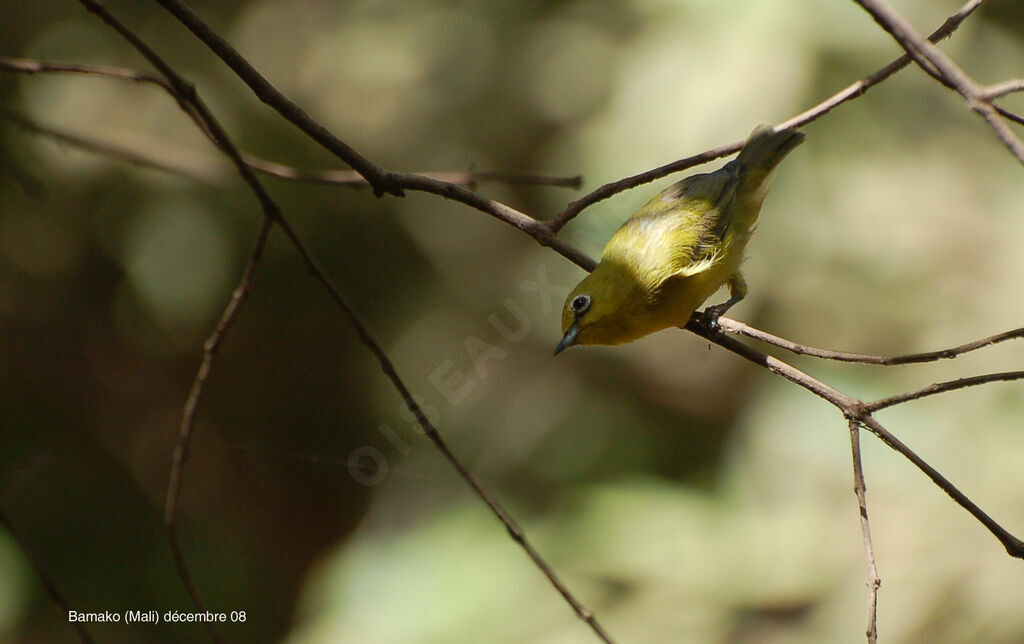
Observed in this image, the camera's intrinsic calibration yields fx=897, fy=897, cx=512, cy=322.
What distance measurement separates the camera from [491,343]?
5.41m

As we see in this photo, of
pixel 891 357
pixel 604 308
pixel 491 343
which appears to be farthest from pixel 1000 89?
pixel 491 343

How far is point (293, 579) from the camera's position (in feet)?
17.2

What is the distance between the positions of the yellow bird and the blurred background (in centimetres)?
40

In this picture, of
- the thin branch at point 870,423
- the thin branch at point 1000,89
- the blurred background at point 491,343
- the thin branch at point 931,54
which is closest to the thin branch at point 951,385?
the thin branch at point 870,423

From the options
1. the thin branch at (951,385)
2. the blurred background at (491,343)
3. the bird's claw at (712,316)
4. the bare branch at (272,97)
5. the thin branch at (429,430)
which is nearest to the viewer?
the thin branch at (951,385)

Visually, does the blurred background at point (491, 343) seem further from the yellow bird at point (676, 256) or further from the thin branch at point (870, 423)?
the thin branch at point (870, 423)

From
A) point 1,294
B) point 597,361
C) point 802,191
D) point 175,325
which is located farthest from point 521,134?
point 1,294

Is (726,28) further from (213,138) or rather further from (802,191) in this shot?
(213,138)

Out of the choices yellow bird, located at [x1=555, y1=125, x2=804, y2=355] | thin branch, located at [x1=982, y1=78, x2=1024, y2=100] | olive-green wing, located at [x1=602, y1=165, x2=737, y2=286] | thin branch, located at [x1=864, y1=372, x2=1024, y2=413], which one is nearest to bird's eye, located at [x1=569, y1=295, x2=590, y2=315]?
yellow bird, located at [x1=555, y1=125, x2=804, y2=355]

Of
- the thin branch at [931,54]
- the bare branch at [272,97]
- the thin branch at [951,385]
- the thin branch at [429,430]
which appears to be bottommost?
the thin branch at [429,430]

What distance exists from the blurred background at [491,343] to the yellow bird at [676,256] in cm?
40

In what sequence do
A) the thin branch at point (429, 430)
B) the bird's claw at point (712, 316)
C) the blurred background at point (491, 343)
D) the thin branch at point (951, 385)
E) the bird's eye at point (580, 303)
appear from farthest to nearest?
1. the blurred background at point (491, 343)
2. the bird's claw at point (712, 316)
3. the bird's eye at point (580, 303)
4. the thin branch at point (429, 430)
5. the thin branch at point (951, 385)

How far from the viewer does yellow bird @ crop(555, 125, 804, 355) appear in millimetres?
2670

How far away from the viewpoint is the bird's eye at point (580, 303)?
264cm
